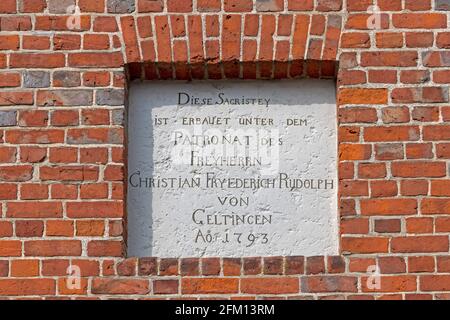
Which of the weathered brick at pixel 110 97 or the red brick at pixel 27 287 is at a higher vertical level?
the weathered brick at pixel 110 97

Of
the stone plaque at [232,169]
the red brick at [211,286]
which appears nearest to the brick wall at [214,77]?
the red brick at [211,286]

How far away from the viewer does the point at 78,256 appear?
6.23 meters

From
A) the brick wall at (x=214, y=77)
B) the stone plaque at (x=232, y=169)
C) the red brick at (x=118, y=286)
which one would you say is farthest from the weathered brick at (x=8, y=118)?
the red brick at (x=118, y=286)

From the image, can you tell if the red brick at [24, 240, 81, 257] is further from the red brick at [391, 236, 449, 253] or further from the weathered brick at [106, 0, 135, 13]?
the red brick at [391, 236, 449, 253]

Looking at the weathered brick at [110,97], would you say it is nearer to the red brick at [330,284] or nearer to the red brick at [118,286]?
the red brick at [118,286]

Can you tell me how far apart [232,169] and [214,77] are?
0.51m

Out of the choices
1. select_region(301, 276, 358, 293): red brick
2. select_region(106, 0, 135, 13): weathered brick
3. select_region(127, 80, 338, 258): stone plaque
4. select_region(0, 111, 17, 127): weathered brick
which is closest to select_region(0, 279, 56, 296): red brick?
select_region(127, 80, 338, 258): stone plaque

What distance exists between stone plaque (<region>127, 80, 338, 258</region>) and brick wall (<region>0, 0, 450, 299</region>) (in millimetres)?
120

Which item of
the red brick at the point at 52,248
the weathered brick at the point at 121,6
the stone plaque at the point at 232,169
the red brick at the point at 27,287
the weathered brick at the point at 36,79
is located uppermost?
the weathered brick at the point at 121,6

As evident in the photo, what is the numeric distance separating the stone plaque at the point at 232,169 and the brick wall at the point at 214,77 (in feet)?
0.39

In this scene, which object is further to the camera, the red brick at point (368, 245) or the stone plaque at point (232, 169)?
the stone plaque at point (232, 169)

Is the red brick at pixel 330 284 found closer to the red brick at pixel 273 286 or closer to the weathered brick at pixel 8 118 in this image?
the red brick at pixel 273 286

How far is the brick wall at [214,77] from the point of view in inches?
244

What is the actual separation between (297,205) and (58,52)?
149 centimetres
